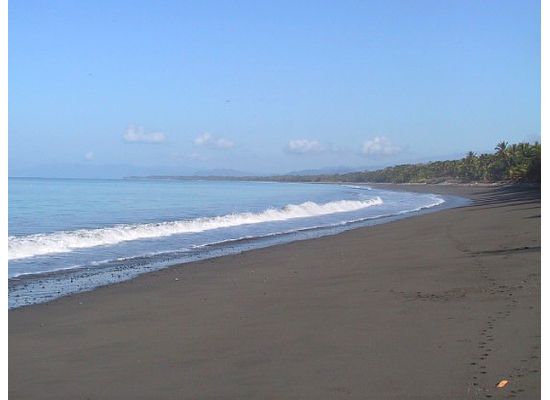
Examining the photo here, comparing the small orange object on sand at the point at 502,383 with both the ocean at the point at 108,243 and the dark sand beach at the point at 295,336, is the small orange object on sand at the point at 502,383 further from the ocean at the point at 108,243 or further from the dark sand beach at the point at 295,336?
the ocean at the point at 108,243

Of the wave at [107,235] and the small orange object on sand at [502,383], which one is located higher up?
the small orange object on sand at [502,383]

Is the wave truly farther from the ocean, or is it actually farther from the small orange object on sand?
the small orange object on sand

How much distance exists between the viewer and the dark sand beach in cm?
498

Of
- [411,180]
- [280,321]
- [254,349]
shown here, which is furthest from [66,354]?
[411,180]

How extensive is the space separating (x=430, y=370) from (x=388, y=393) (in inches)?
25.8

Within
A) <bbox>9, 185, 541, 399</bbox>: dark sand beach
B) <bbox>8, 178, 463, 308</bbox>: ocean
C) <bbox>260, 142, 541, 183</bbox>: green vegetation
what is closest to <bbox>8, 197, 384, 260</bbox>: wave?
<bbox>8, 178, 463, 308</bbox>: ocean

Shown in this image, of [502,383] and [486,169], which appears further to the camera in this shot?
[486,169]

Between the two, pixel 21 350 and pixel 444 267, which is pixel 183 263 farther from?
pixel 21 350

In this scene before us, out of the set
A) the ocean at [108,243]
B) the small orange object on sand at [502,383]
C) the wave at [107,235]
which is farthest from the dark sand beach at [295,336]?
the wave at [107,235]

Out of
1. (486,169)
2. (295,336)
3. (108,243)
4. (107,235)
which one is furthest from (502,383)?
(486,169)

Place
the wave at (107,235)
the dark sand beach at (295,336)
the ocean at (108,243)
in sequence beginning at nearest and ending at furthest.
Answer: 1. the dark sand beach at (295,336)
2. the ocean at (108,243)
3. the wave at (107,235)

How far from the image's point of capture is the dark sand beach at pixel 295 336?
498cm

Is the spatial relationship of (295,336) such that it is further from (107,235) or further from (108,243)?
(107,235)

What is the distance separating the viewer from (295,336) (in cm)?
656
